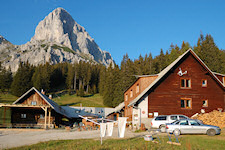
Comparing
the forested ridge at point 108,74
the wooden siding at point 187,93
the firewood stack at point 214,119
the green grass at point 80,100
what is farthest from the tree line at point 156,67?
the firewood stack at point 214,119

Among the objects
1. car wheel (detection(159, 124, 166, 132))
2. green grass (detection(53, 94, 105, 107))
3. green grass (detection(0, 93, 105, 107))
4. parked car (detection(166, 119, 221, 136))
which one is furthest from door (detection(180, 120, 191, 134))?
green grass (detection(53, 94, 105, 107))

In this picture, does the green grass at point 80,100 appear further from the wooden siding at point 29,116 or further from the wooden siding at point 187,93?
the wooden siding at point 187,93

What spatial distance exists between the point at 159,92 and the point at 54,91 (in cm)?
7980

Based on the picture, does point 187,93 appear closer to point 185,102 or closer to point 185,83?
point 185,102

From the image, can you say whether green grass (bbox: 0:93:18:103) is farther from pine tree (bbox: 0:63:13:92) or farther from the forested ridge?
pine tree (bbox: 0:63:13:92)

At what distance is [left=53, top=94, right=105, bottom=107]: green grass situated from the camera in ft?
262

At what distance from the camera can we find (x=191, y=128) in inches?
776

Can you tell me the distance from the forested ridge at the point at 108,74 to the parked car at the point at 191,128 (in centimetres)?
3915

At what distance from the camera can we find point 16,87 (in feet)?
278

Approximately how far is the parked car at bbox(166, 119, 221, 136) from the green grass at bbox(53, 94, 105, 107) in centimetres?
5985

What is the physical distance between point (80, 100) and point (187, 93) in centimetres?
5994

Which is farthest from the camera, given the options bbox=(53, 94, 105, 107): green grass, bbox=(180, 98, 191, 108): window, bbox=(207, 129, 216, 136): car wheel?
bbox=(53, 94, 105, 107): green grass

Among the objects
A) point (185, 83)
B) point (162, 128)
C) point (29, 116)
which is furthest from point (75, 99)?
point (162, 128)

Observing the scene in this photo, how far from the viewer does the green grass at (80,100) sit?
262ft
